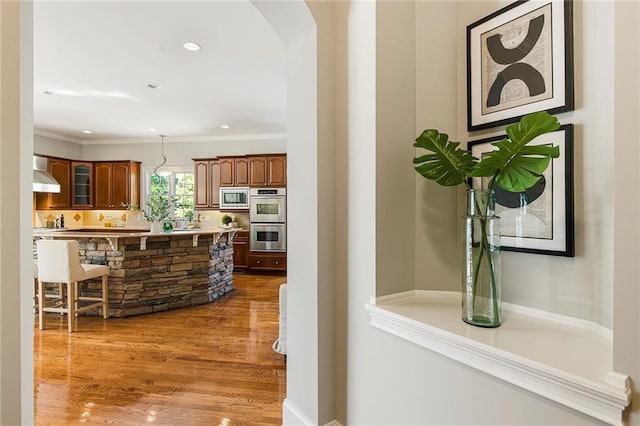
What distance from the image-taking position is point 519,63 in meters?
1.36

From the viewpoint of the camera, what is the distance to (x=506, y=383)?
3.32 feet

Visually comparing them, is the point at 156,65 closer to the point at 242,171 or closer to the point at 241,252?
the point at 242,171

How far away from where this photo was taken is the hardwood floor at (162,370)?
2102mm

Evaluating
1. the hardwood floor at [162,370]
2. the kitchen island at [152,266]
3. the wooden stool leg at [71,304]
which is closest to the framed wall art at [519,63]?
the hardwood floor at [162,370]

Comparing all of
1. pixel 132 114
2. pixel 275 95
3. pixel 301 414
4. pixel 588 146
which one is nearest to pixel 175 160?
pixel 132 114

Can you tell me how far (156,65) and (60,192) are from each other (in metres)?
5.01

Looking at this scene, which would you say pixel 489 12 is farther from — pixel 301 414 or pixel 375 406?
pixel 301 414

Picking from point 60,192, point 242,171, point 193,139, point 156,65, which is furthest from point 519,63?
point 60,192

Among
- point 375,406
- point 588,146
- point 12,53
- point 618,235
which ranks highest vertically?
Answer: point 12,53

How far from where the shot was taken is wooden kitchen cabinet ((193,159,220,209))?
7020 mm

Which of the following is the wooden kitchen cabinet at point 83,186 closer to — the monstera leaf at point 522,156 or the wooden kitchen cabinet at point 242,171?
the wooden kitchen cabinet at point 242,171

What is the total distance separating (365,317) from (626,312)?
37.5 inches

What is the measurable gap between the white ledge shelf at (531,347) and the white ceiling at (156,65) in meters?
2.49

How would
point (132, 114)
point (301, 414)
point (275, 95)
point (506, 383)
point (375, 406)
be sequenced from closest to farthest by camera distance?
point (506, 383) → point (375, 406) → point (301, 414) → point (275, 95) → point (132, 114)
